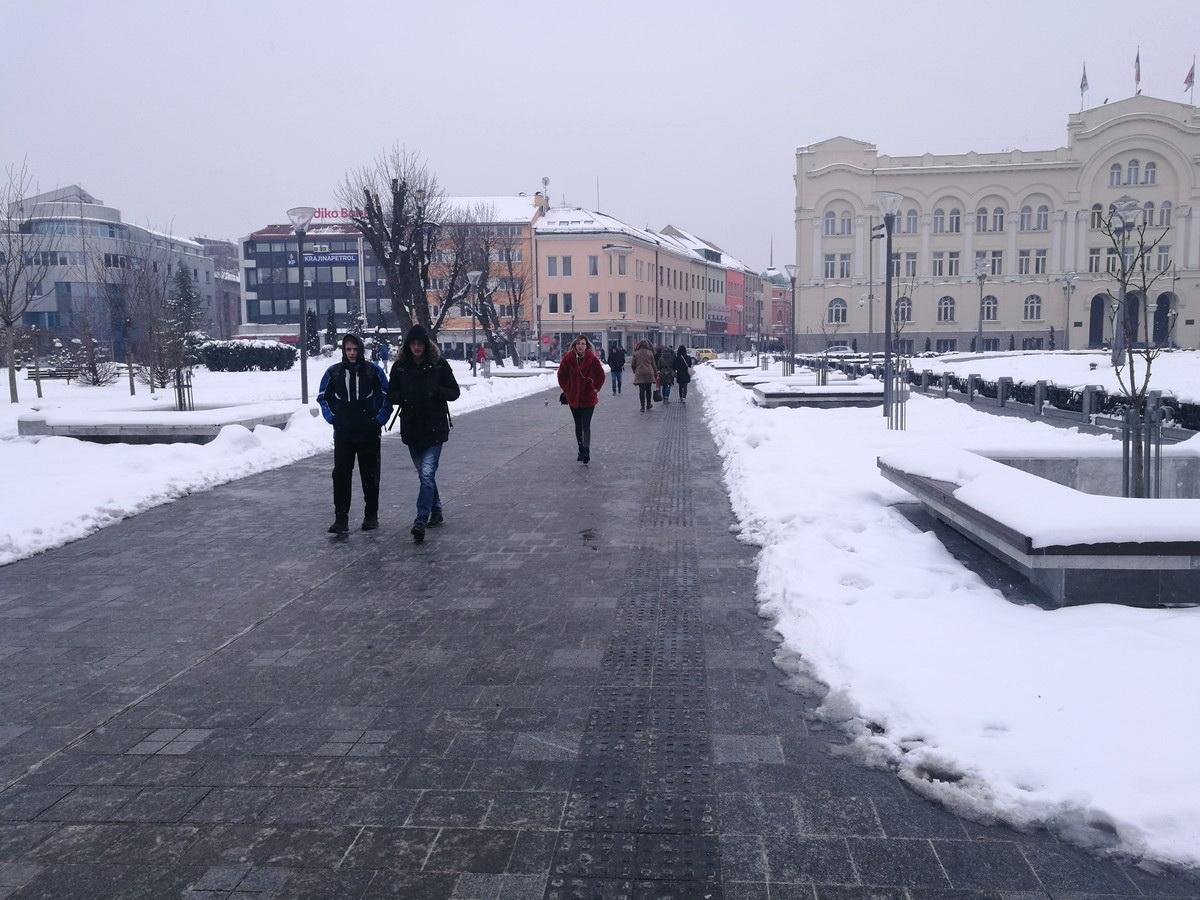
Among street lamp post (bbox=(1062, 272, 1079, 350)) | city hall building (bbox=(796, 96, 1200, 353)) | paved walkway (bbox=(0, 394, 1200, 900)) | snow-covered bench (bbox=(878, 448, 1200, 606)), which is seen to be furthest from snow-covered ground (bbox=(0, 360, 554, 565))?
street lamp post (bbox=(1062, 272, 1079, 350))

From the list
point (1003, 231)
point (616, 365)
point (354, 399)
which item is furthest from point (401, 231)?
point (1003, 231)

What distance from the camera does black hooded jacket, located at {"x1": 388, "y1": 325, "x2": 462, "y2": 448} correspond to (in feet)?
28.0

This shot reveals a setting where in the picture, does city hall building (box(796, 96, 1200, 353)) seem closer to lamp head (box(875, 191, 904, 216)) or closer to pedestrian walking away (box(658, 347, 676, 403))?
pedestrian walking away (box(658, 347, 676, 403))

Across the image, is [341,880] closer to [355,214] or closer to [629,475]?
[629,475]

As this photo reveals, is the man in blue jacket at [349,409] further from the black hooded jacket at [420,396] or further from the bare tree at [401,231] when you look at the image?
the bare tree at [401,231]

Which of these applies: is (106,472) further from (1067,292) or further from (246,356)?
(1067,292)

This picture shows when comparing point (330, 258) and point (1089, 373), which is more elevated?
point (330, 258)

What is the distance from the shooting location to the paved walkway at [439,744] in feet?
10.3

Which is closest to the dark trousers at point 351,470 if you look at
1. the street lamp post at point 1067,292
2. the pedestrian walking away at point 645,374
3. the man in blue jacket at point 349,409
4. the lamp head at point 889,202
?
the man in blue jacket at point 349,409

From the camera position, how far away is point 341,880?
3.09m

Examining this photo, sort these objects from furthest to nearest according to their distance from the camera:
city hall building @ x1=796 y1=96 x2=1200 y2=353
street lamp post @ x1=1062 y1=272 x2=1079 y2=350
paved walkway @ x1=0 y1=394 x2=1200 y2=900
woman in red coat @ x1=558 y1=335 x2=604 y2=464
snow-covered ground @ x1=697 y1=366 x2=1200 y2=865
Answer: city hall building @ x1=796 y1=96 x2=1200 y2=353 → street lamp post @ x1=1062 y1=272 x2=1079 y2=350 → woman in red coat @ x1=558 y1=335 x2=604 y2=464 → snow-covered ground @ x1=697 y1=366 x2=1200 y2=865 → paved walkway @ x1=0 y1=394 x2=1200 y2=900

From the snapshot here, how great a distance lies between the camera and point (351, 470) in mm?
8539

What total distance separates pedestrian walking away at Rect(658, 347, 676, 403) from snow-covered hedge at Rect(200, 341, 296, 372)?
83.1 feet

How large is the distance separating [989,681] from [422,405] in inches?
212
